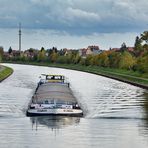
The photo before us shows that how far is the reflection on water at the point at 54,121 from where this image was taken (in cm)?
3925

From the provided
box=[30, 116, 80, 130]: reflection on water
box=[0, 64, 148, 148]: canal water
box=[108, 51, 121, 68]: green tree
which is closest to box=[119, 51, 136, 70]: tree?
box=[108, 51, 121, 68]: green tree

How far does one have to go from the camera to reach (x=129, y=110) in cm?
5112

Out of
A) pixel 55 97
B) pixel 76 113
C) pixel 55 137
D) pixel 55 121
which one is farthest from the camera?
pixel 55 97

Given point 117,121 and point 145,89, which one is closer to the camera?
point 117,121

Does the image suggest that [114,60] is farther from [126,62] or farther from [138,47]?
[138,47]

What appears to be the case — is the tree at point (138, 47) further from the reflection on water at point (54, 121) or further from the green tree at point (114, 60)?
the reflection on water at point (54, 121)

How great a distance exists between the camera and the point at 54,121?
136 feet

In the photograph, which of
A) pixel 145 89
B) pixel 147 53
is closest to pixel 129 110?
pixel 145 89

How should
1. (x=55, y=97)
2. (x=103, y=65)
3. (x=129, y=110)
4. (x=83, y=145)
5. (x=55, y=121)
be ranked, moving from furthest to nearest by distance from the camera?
(x=103, y=65), (x=129, y=110), (x=55, y=97), (x=55, y=121), (x=83, y=145)

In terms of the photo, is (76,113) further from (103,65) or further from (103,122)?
(103,65)

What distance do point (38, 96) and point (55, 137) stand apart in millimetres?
16176

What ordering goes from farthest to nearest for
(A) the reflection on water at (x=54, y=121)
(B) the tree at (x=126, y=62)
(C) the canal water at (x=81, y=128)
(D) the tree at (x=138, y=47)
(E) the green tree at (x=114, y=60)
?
1. (E) the green tree at (x=114, y=60)
2. (B) the tree at (x=126, y=62)
3. (D) the tree at (x=138, y=47)
4. (A) the reflection on water at (x=54, y=121)
5. (C) the canal water at (x=81, y=128)

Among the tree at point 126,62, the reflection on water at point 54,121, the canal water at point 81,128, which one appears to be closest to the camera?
the canal water at point 81,128

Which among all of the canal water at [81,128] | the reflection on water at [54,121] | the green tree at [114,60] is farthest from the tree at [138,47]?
the reflection on water at [54,121]
